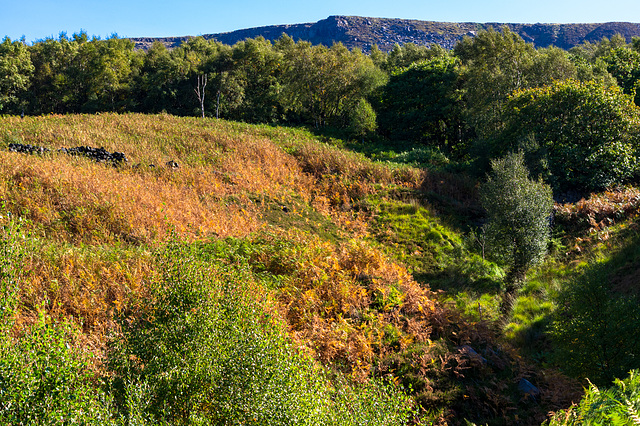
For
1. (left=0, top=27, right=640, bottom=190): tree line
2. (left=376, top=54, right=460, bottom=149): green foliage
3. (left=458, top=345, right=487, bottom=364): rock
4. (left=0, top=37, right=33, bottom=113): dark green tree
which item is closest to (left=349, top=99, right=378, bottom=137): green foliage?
(left=0, top=27, right=640, bottom=190): tree line

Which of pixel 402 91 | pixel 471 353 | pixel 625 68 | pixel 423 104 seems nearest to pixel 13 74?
pixel 402 91

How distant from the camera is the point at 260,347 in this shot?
13.6ft

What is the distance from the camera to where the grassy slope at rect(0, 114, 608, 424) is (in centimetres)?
778

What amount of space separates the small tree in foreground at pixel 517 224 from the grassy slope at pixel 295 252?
96cm

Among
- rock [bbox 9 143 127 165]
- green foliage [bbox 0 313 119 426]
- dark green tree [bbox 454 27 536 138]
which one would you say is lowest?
green foliage [bbox 0 313 119 426]

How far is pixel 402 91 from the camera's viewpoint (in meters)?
37.3

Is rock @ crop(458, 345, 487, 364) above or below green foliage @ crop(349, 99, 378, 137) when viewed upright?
below

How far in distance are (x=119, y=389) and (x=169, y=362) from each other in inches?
26.7

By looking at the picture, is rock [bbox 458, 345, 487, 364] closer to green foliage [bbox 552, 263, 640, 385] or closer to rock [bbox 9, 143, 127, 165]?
green foliage [bbox 552, 263, 640, 385]

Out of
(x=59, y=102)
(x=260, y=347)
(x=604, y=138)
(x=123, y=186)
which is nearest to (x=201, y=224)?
(x=123, y=186)

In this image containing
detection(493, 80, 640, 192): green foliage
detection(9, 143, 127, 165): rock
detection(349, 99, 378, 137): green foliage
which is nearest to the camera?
detection(9, 143, 127, 165): rock

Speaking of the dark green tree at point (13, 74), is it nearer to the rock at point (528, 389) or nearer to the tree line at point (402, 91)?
the tree line at point (402, 91)

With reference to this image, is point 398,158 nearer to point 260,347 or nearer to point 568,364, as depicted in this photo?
point 568,364

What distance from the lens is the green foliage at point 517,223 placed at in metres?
12.7
